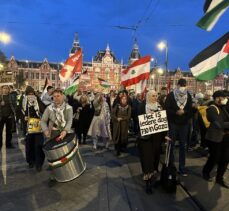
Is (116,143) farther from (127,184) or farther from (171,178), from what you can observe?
(171,178)

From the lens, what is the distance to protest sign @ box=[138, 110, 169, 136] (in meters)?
5.89

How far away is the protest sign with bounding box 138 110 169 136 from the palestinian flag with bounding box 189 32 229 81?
1.02 metres

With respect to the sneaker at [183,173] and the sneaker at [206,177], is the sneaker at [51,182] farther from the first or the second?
the sneaker at [206,177]

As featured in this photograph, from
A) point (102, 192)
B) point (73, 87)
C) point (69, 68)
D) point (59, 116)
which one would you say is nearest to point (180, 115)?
point (102, 192)

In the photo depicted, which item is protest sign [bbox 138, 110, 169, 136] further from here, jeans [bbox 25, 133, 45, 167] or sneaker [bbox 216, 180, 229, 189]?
jeans [bbox 25, 133, 45, 167]

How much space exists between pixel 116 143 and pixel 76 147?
350 cm

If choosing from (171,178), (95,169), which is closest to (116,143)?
(95,169)

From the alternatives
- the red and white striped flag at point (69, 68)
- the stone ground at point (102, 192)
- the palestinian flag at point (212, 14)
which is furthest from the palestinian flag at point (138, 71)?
the palestinian flag at point (212, 14)

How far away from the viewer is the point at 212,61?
549 cm

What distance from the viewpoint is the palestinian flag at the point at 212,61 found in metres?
5.15

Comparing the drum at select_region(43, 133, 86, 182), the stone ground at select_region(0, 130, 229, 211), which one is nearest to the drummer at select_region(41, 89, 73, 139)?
the drum at select_region(43, 133, 86, 182)

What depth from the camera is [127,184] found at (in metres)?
6.22

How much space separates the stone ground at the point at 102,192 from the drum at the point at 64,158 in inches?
12.3

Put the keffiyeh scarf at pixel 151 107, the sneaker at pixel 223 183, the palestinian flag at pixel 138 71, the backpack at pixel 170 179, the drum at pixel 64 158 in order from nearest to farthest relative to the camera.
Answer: the drum at pixel 64 158, the backpack at pixel 170 179, the sneaker at pixel 223 183, the keffiyeh scarf at pixel 151 107, the palestinian flag at pixel 138 71
